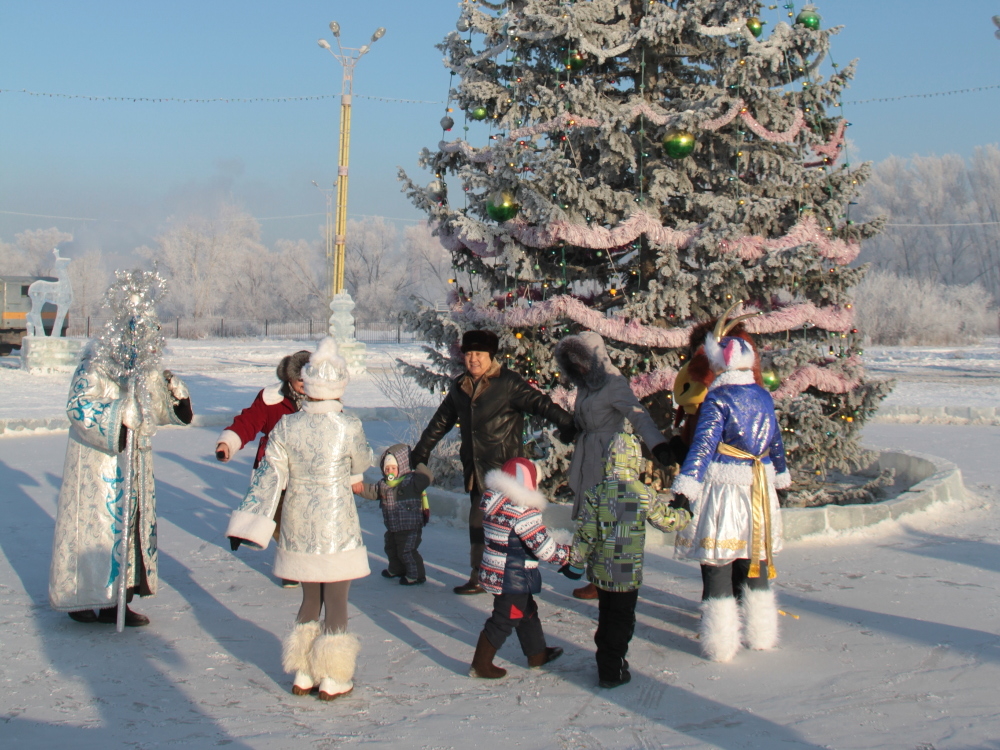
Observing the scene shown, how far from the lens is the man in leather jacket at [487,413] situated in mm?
5152

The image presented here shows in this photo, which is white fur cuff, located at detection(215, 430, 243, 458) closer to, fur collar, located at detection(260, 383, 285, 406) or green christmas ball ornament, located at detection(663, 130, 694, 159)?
fur collar, located at detection(260, 383, 285, 406)

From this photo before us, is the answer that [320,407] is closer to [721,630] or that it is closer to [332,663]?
[332,663]

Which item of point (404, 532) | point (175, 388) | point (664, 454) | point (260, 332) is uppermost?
point (260, 332)

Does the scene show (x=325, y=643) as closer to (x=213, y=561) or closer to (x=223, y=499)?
(x=213, y=561)

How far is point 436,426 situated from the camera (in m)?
5.35

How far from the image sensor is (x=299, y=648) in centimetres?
370

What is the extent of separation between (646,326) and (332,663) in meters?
4.23

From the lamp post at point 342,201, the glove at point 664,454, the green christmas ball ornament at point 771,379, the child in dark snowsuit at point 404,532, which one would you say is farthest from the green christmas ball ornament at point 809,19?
the lamp post at point 342,201

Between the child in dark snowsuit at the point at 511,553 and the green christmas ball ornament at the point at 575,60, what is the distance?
4792mm

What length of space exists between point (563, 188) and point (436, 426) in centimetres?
258

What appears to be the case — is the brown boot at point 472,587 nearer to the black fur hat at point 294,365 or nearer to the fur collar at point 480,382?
the fur collar at point 480,382

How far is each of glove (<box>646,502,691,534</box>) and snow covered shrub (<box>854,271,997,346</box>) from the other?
37.7 metres

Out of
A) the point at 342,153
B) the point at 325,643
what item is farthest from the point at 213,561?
the point at 342,153

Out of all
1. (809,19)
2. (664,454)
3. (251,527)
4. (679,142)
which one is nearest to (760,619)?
(664,454)
